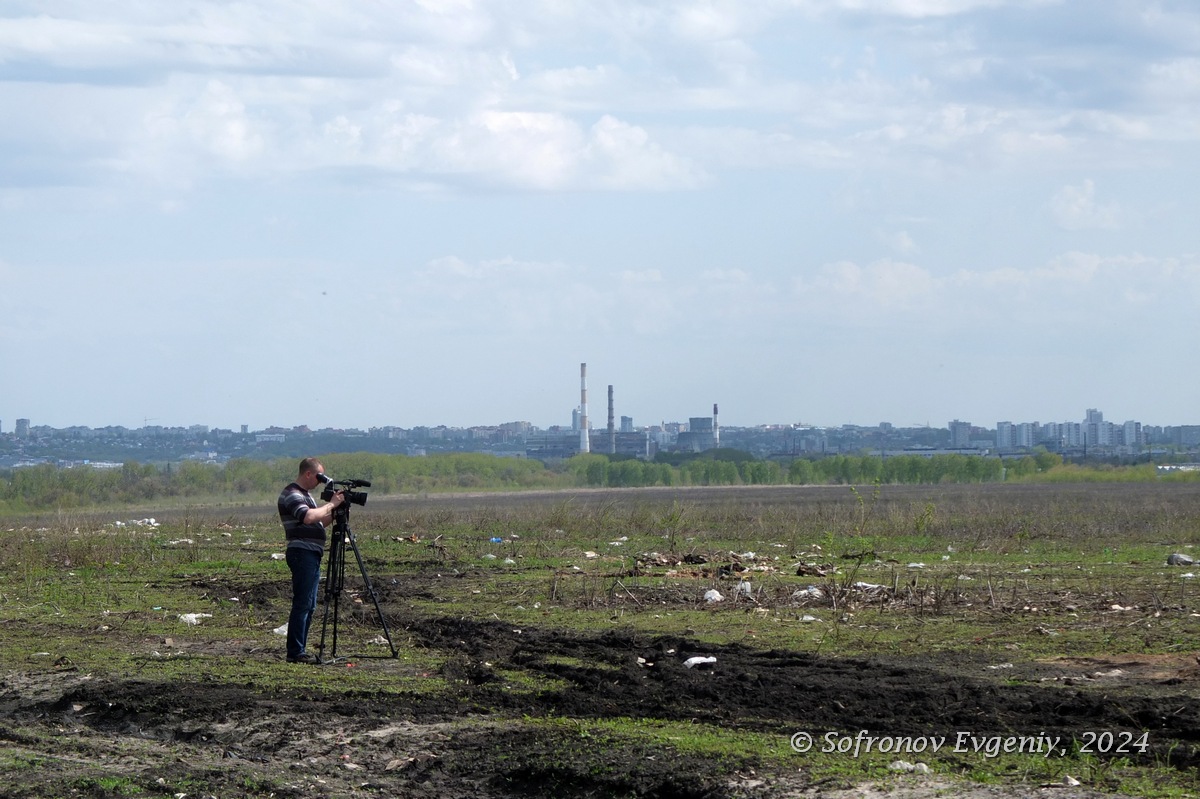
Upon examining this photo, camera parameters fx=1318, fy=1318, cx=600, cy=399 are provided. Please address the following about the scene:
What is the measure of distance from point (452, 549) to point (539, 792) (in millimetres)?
18072

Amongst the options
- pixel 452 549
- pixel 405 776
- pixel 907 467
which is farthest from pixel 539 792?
pixel 907 467

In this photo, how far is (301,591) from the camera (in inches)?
464

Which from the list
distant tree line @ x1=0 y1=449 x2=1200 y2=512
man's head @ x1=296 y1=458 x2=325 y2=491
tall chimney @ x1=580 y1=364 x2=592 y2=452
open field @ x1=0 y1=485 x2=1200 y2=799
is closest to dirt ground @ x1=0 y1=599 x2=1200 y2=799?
open field @ x1=0 y1=485 x2=1200 y2=799

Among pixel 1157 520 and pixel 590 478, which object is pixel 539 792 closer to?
pixel 1157 520

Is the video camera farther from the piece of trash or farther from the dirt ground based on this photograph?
the piece of trash

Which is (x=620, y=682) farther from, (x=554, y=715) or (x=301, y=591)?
(x=301, y=591)

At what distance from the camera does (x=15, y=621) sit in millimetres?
15289

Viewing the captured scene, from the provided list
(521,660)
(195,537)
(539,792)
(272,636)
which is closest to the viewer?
(539,792)

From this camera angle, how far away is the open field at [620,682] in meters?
7.53

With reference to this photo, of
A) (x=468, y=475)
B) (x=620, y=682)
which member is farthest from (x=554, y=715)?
(x=468, y=475)

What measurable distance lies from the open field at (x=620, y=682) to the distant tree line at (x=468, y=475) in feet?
130

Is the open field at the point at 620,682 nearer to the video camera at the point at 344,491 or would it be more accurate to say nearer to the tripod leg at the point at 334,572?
the tripod leg at the point at 334,572

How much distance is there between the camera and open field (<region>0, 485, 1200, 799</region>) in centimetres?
753

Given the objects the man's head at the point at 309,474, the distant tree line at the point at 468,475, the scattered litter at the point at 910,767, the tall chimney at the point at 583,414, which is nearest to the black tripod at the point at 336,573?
the man's head at the point at 309,474
